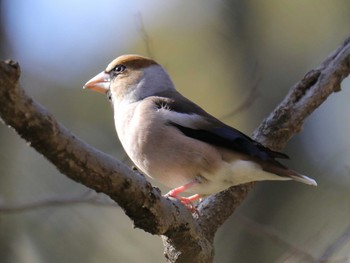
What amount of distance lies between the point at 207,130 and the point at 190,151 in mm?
200

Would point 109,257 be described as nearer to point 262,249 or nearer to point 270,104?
point 262,249

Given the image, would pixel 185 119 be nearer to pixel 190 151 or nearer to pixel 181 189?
pixel 190 151

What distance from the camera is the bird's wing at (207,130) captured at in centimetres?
366

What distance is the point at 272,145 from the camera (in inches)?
167

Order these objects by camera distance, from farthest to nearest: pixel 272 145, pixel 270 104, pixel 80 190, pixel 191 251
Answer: pixel 270 104, pixel 80 190, pixel 272 145, pixel 191 251

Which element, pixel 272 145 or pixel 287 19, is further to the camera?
pixel 287 19

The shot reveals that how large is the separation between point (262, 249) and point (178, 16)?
10.6ft

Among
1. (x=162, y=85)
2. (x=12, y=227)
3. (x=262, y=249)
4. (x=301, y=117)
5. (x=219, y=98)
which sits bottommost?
(x=12, y=227)

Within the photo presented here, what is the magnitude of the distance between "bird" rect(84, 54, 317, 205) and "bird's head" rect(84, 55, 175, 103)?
39 cm

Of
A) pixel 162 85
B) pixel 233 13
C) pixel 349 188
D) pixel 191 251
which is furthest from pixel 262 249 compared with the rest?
pixel 233 13

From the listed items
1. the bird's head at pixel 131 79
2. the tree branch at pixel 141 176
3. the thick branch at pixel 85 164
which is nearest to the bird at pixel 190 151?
the tree branch at pixel 141 176

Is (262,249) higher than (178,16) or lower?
lower

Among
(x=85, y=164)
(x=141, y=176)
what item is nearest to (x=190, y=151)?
(x=141, y=176)

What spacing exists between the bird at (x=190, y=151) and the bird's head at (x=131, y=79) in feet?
1.27
